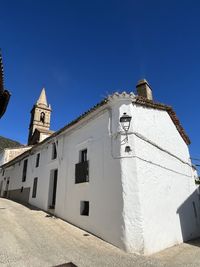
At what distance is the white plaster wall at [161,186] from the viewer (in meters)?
7.80

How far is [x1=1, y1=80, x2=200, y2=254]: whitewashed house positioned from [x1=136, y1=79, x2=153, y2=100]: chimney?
7 cm

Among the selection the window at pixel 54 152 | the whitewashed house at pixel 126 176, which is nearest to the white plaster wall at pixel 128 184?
the whitewashed house at pixel 126 176

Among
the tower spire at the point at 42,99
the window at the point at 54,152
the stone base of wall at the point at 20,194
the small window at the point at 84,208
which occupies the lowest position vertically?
the small window at the point at 84,208

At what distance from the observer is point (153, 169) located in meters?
8.88

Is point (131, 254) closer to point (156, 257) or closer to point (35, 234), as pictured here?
point (156, 257)

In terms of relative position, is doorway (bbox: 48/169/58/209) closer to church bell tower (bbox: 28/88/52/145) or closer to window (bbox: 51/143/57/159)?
window (bbox: 51/143/57/159)

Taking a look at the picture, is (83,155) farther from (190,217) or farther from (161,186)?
(190,217)

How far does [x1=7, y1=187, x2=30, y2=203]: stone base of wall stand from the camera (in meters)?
16.1

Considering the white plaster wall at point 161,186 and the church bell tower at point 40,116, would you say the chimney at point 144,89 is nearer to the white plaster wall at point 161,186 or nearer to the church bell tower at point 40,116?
the white plaster wall at point 161,186

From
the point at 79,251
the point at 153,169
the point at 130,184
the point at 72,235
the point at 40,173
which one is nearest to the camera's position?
the point at 79,251

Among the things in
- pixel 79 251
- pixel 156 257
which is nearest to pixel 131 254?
pixel 156 257

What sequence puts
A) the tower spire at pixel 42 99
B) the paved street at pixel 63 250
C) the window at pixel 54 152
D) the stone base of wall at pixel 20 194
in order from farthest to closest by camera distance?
the tower spire at pixel 42 99
the stone base of wall at pixel 20 194
the window at pixel 54 152
the paved street at pixel 63 250

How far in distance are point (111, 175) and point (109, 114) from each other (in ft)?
8.76

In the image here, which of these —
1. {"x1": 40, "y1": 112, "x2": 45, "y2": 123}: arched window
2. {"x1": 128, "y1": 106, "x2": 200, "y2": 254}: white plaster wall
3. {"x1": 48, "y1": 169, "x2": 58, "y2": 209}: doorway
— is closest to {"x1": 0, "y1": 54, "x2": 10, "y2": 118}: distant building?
{"x1": 128, "y1": 106, "x2": 200, "y2": 254}: white plaster wall
